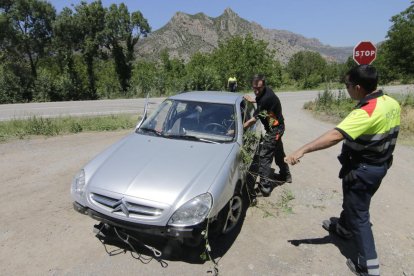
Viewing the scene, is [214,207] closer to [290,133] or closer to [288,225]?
[288,225]

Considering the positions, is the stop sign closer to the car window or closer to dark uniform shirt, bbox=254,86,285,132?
the car window

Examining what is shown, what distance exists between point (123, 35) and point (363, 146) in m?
30.5

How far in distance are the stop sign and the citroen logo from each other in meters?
11.1

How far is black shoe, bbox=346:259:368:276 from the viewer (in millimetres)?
3510

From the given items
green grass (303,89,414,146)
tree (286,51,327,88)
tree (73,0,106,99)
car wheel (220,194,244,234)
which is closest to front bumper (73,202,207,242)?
car wheel (220,194,244,234)

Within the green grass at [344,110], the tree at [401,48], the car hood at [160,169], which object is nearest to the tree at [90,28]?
the green grass at [344,110]

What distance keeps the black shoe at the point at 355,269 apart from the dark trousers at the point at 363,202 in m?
0.13

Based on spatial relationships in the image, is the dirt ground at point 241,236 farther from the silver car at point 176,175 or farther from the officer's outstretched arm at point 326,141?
the officer's outstretched arm at point 326,141

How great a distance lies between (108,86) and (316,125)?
19513 millimetres

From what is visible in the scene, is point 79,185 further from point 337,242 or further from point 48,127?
point 48,127

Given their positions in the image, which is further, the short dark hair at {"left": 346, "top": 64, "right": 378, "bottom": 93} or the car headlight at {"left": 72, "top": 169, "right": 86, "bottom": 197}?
the car headlight at {"left": 72, "top": 169, "right": 86, "bottom": 197}

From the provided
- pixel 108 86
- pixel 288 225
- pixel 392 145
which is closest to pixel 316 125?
pixel 288 225

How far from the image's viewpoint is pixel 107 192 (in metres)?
3.43

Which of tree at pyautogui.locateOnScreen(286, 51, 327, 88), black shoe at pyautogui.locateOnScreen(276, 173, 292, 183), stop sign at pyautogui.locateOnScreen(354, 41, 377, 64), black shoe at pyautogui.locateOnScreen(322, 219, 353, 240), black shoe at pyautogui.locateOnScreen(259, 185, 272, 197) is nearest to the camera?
black shoe at pyautogui.locateOnScreen(322, 219, 353, 240)
